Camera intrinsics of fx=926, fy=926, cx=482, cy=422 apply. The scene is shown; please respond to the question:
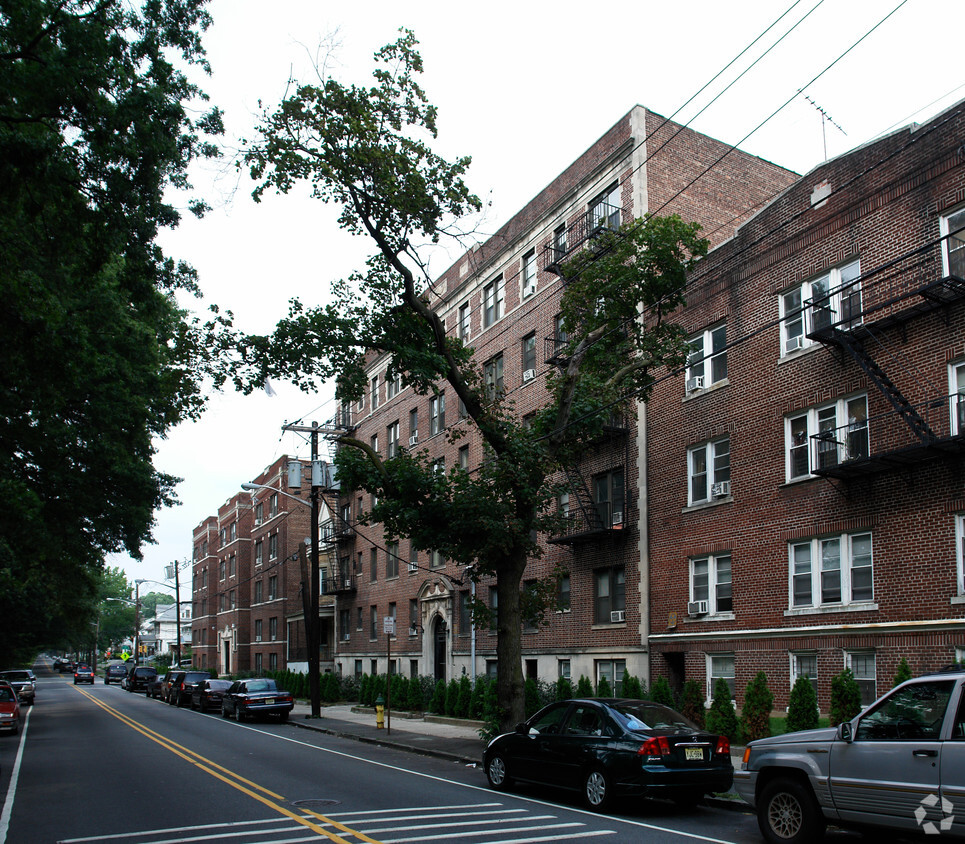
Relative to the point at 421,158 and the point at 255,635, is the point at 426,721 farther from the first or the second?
the point at 255,635

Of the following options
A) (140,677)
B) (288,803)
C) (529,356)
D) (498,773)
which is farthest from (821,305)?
(140,677)

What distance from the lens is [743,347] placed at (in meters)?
22.0

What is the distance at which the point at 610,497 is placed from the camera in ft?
85.8

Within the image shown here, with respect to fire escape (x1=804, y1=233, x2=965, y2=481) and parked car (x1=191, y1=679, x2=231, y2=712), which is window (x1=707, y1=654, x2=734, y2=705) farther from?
parked car (x1=191, y1=679, x2=231, y2=712)

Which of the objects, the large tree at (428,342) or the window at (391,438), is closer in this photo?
the large tree at (428,342)

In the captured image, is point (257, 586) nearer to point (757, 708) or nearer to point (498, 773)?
point (757, 708)

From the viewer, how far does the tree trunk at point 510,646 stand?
61.6 ft

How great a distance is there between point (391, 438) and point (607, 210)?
19.6 meters

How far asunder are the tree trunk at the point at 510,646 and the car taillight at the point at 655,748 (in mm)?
6919

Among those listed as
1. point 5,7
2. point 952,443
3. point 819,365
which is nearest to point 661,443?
point 819,365

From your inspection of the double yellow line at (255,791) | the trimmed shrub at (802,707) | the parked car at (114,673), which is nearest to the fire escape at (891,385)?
the trimmed shrub at (802,707)

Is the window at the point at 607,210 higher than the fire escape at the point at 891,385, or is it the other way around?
the window at the point at 607,210

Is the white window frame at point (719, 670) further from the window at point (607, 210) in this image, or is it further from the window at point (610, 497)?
the window at point (607, 210)

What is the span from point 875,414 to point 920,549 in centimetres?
280
